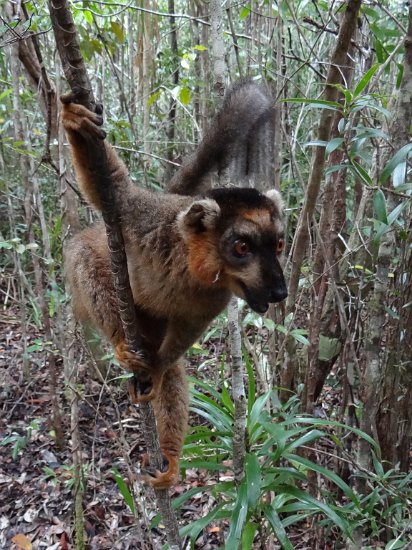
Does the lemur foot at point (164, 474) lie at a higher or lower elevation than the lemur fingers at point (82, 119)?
lower

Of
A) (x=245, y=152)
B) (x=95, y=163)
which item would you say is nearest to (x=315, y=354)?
(x=245, y=152)

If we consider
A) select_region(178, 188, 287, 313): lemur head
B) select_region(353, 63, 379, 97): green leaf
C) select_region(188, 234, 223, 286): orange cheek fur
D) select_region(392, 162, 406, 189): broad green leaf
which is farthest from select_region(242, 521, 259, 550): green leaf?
select_region(353, 63, 379, 97): green leaf

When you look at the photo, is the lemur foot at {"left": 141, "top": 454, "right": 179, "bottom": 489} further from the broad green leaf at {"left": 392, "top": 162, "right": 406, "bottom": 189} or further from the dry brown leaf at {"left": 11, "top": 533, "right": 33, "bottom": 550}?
the dry brown leaf at {"left": 11, "top": 533, "right": 33, "bottom": 550}

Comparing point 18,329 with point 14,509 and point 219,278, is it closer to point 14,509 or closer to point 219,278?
point 14,509

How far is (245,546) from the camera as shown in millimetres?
2770

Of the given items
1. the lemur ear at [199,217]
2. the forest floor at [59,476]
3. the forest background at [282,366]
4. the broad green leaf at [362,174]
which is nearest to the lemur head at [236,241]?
the lemur ear at [199,217]

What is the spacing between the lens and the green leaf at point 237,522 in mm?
2650

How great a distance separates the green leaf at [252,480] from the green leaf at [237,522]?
37 mm

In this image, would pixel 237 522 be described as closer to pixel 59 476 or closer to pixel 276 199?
pixel 276 199

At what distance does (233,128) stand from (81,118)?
1512 millimetres

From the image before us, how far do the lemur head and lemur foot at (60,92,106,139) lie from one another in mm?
828

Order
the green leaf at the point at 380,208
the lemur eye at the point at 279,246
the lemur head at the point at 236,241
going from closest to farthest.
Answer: the green leaf at the point at 380,208
the lemur head at the point at 236,241
the lemur eye at the point at 279,246

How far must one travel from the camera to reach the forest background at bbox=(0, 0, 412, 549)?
117 inches

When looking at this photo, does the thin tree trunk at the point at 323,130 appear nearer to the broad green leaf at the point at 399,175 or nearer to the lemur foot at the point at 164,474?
the broad green leaf at the point at 399,175
